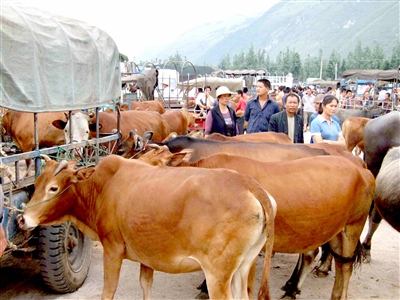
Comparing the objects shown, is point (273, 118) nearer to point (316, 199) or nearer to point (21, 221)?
point (316, 199)

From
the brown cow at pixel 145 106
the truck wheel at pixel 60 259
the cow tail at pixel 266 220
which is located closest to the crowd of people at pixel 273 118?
the cow tail at pixel 266 220

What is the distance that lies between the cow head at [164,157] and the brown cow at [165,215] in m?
0.95

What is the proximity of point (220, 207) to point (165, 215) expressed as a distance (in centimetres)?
48

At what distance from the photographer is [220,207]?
3723 mm

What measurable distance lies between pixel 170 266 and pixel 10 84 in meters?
2.31

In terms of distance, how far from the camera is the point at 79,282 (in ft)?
18.3

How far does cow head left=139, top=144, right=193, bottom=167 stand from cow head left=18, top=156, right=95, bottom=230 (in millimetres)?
1096

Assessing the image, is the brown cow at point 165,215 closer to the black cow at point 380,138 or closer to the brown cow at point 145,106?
the black cow at point 380,138

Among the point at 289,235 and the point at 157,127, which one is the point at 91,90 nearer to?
the point at 289,235

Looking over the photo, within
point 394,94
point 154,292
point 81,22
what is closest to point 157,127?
point 81,22

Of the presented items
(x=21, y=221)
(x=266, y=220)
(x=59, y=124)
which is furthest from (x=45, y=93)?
(x=266, y=220)

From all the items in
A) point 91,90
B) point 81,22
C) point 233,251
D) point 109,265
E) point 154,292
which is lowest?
point 154,292

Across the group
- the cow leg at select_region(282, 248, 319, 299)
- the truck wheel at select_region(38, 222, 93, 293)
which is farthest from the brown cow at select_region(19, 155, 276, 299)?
the cow leg at select_region(282, 248, 319, 299)

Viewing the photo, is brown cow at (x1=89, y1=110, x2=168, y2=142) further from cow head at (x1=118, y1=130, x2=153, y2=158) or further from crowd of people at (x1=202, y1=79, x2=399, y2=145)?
crowd of people at (x1=202, y1=79, x2=399, y2=145)
